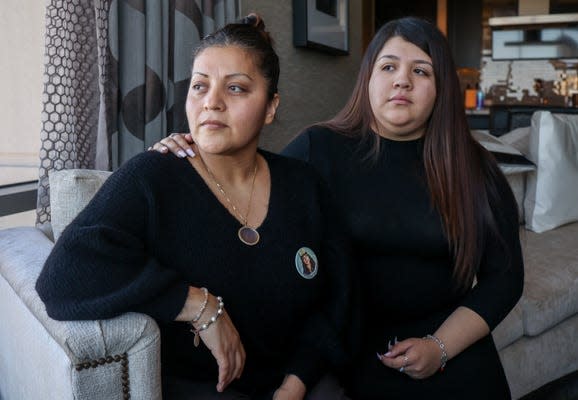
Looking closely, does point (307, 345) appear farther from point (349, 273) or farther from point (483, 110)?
point (483, 110)

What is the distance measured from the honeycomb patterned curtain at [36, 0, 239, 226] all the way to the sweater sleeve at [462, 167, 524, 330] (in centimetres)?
97

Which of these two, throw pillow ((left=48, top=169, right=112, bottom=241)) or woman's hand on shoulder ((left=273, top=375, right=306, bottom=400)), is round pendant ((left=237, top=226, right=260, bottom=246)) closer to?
woman's hand on shoulder ((left=273, top=375, right=306, bottom=400))

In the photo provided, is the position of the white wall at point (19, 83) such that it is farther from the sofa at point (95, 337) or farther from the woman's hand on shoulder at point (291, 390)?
the woman's hand on shoulder at point (291, 390)

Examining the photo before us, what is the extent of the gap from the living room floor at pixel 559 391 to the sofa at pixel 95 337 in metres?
0.02

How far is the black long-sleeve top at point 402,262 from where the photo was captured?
1.42 m

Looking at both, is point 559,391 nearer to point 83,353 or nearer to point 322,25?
point 83,353

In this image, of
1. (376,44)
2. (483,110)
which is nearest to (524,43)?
(483,110)

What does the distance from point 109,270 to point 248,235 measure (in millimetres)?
254

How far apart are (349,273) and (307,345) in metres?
0.17

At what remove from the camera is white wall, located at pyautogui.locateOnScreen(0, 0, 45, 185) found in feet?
5.69

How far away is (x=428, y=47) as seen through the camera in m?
1.44

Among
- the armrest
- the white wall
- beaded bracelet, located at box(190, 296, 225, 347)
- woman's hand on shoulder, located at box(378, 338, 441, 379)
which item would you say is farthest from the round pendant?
the white wall

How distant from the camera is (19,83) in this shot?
1773 millimetres

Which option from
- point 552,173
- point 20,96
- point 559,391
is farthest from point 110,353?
point 552,173
